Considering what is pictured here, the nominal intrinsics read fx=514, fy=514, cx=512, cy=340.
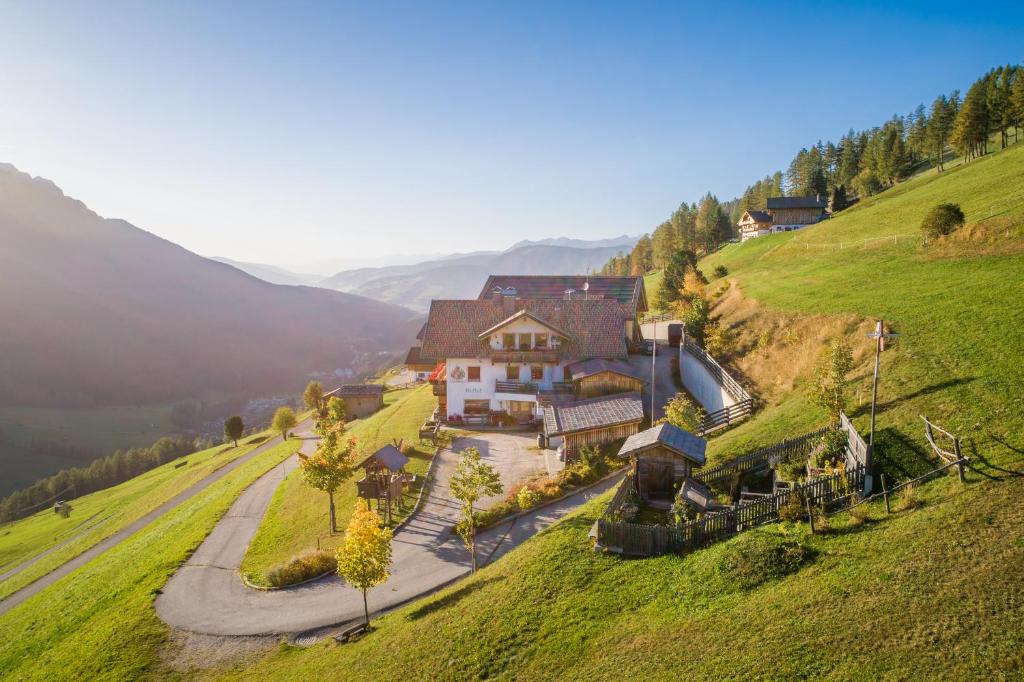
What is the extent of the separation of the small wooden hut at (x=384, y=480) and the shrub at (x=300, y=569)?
4.74 metres

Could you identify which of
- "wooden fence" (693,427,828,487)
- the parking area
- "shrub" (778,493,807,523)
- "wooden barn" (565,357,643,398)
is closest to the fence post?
"shrub" (778,493,807,523)

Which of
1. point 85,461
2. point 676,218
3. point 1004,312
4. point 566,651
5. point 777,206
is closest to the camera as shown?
point 566,651

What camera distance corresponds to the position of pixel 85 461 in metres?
156

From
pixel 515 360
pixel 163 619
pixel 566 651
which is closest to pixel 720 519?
pixel 566 651

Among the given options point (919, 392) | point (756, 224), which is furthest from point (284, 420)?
point (756, 224)

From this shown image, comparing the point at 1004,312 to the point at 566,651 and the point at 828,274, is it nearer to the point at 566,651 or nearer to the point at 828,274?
the point at 828,274

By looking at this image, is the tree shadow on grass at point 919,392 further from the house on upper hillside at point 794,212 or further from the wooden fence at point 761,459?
the house on upper hillside at point 794,212

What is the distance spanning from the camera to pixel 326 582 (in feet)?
85.7

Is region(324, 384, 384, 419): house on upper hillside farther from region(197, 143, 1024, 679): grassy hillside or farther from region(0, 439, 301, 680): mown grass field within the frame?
region(197, 143, 1024, 679): grassy hillside

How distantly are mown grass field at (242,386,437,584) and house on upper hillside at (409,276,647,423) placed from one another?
19.2ft

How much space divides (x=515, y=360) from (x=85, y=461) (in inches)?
6742

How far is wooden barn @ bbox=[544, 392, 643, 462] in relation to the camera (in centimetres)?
3675

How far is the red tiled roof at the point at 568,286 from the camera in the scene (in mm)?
75438

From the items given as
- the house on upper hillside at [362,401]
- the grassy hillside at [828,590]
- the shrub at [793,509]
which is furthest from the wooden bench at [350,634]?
the house on upper hillside at [362,401]
